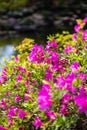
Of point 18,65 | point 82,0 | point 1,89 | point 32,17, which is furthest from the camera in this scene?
point 82,0

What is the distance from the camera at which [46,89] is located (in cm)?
337

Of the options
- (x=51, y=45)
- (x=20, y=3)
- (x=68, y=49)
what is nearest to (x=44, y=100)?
(x=68, y=49)

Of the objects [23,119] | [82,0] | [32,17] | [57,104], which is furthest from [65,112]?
[82,0]

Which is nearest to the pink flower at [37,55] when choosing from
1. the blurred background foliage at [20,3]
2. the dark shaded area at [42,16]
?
the dark shaded area at [42,16]

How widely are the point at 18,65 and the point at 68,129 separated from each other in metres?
1.56

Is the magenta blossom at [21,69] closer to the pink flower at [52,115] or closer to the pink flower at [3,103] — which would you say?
the pink flower at [3,103]

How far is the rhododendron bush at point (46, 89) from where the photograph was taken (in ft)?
11.2

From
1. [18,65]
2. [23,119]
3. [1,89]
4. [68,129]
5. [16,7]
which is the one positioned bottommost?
[68,129]

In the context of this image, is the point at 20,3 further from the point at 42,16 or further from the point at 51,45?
the point at 51,45

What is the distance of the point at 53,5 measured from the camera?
1166 inches

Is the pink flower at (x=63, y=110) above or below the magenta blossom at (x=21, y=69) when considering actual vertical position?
below

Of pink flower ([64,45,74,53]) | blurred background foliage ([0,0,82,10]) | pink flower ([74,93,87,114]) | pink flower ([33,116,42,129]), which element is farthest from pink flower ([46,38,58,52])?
→ blurred background foliage ([0,0,82,10])

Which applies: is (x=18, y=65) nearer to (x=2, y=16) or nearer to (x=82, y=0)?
(x=2, y=16)

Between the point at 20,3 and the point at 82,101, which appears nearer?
the point at 82,101
